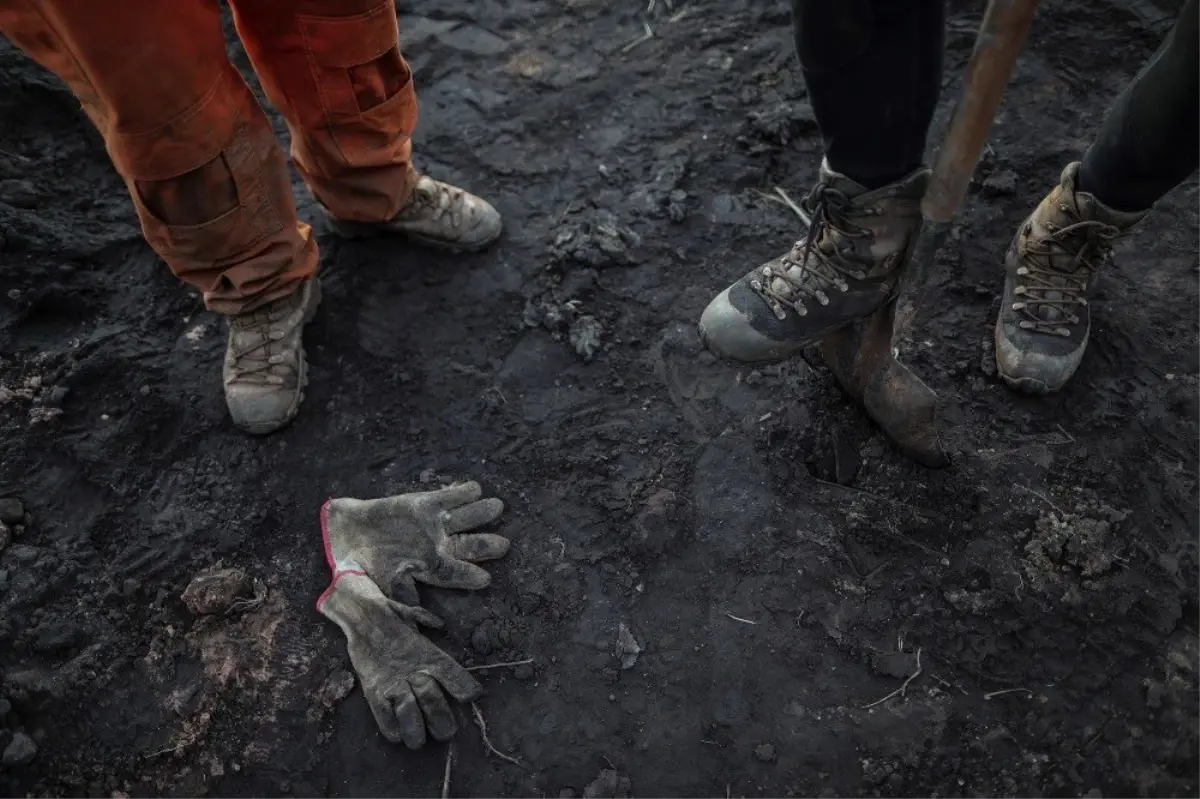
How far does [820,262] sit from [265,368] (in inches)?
63.9

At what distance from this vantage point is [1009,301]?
2365 mm

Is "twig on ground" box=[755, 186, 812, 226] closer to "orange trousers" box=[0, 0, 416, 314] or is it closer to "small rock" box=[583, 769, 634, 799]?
"orange trousers" box=[0, 0, 416, 314]

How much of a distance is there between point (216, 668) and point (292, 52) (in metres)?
1.61

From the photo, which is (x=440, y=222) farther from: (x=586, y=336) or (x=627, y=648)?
(x=627, y=648)

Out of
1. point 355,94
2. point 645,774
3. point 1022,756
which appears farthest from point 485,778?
point 355,94

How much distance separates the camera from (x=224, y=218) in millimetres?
2189

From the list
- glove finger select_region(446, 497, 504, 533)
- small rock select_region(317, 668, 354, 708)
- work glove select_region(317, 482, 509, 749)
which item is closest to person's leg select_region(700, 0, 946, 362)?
glove finger select_region(446, 497, 504, 533)

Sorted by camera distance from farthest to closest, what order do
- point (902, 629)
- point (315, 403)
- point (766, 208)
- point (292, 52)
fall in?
point (766, 208)
point (315, 403)
point (292, 52)
point (902, 629)

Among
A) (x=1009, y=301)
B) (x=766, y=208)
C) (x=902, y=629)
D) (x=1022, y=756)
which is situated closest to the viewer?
(x=1022, y=756)

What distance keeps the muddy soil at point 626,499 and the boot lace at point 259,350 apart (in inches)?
5.9

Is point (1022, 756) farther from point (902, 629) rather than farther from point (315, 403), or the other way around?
point (315, 403)

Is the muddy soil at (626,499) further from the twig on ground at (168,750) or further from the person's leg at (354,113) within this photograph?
the person's leg at (354,113)

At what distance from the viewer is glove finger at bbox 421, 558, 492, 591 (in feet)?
6.98

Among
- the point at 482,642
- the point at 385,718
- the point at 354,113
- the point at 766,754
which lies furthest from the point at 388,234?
the point at 766,754
